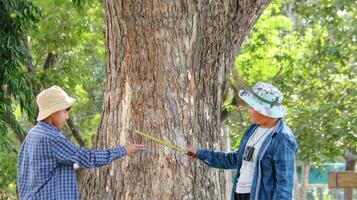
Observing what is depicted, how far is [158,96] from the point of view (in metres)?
5.46

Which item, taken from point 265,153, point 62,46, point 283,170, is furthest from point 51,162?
point 62,46

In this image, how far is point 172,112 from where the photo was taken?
5480mm

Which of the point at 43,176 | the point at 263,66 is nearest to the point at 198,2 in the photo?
the point at 43,176

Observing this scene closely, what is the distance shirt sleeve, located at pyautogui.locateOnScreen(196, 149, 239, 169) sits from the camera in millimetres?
5090

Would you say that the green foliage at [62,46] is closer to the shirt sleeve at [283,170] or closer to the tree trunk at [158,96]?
the tree trunk at [158,96]

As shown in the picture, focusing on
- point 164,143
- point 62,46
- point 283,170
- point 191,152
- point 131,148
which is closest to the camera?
point 283,170

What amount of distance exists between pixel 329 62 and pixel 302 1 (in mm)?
2554

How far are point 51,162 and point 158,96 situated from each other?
1.16 meters

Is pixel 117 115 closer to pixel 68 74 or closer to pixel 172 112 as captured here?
pixel 172 112

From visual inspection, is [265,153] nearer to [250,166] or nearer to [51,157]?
[250,166]

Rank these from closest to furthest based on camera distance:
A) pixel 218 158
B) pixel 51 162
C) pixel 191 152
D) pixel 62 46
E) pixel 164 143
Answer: pixel 51 162 → pixel 218 158 → pixel 191 152 → pixel 164 143 → pixel 62 46

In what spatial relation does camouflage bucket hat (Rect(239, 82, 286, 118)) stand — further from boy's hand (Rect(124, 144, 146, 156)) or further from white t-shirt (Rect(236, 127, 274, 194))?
boy's hand (Rect(124, 144, 146, 156))

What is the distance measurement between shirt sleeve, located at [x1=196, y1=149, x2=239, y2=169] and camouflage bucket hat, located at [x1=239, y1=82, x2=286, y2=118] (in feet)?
1.77

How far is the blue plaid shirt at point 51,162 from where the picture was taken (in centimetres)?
459
